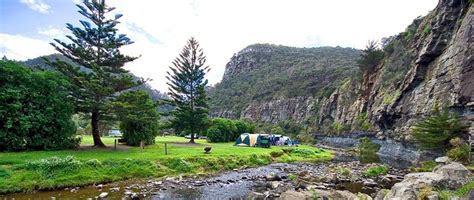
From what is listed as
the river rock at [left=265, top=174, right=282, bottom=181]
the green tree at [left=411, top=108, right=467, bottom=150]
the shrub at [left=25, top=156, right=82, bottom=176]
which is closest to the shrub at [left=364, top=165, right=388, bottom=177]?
the river rock at [left=265, top=174, right=282, bottom=181]

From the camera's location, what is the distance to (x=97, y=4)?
27.7 meters

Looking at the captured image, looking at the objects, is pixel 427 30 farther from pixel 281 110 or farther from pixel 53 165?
pixel 281 110

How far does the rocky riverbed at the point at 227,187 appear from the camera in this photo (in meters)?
15.2

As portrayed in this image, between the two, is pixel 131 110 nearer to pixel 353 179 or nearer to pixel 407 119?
pixel 353 179

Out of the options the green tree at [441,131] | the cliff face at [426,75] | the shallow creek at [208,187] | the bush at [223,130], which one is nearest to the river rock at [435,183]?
the shallow creek at [208,187]

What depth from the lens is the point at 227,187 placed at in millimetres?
18484

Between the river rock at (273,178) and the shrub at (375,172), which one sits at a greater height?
the river rock at (273,178)

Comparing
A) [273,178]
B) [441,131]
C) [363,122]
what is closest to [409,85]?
[363,122]

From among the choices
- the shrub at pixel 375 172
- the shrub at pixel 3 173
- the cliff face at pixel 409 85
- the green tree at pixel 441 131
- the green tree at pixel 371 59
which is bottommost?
the shrub at pixel 375 172

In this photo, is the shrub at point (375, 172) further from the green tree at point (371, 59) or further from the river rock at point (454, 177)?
the green tree at point (371, 59)

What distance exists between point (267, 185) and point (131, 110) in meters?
13.3

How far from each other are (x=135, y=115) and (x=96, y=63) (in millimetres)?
6499

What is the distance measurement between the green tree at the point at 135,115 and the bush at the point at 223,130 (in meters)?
19.3

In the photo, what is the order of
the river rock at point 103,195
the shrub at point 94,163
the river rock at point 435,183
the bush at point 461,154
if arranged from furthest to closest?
1. the bush at point 461,154
2. the shrub at point 94,163
3. the river rock at point 103,195
4. the river rock at point 435,183
